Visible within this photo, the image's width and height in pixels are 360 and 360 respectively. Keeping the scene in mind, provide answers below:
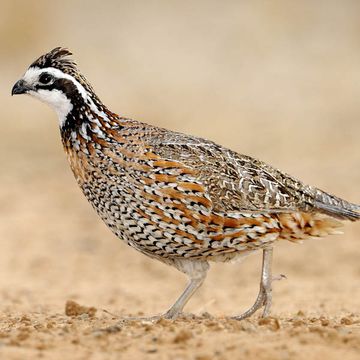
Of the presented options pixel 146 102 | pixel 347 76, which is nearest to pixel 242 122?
pixel 146 102

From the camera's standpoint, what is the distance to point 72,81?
348 inches

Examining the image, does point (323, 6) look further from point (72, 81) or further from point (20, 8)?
point (72, 81)

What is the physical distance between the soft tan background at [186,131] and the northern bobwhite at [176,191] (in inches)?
32.4

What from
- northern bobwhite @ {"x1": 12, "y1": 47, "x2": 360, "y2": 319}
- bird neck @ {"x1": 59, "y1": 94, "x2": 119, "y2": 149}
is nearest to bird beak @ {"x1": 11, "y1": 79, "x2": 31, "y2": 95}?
northern bobwhite @ {"x1": 12, "y1": 47, "x2": 360, "y2": 319}

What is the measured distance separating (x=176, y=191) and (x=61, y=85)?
1461mm

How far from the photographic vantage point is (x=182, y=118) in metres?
23.4

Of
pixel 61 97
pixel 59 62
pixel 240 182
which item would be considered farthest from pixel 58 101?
pixel 240 182

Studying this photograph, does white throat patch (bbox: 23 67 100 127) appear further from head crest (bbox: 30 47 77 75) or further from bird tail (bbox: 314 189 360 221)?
bird tail (bbox: 314 189 360 221)

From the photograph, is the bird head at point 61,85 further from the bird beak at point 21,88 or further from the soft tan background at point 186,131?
the soft tan background at point 186,131

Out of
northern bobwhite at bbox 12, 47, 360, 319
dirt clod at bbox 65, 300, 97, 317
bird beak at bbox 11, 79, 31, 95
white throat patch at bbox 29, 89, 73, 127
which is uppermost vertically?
bird beak at bbox 11, 79, 31, 95

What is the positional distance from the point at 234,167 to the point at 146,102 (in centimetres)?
1616

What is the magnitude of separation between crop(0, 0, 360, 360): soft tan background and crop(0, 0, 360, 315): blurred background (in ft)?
0.16

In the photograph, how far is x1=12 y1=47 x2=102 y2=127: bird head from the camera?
8.84 metres

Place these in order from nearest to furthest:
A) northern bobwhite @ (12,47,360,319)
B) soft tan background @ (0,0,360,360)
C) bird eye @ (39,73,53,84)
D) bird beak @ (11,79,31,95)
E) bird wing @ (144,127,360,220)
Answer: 1. soft tan background @ (0,0,360,360)
2. northern bobwhite @ (12,47,360,319)
3. bird wing @ (144,127,360,220)
4. bird eye @ (39,73,53,84)
5. bird beak @ (11,79,31,95)
